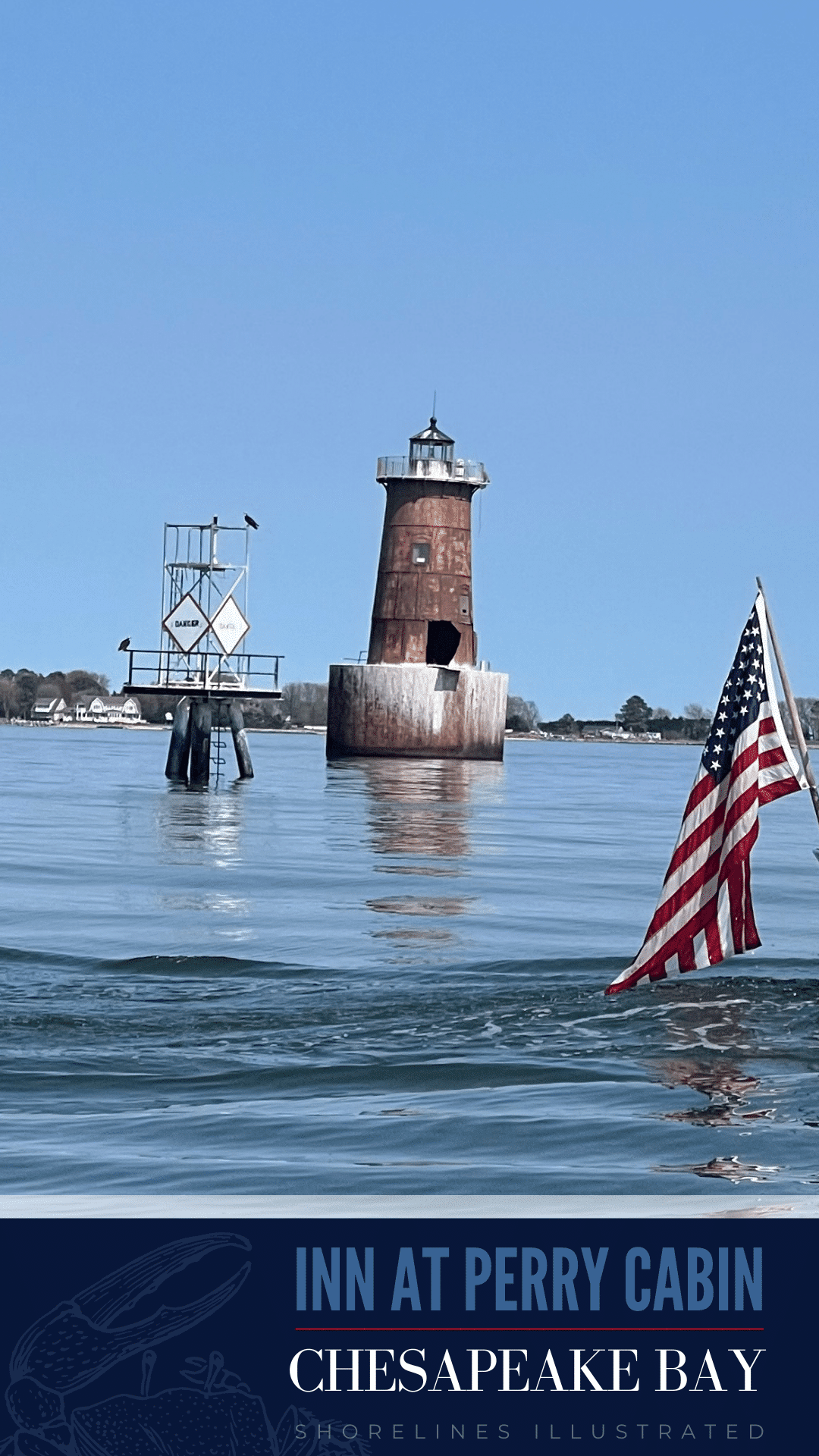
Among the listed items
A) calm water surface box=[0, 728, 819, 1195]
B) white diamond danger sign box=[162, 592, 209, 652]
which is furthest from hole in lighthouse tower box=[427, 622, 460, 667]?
calm water surface box=[0, 728, 819, 1195]

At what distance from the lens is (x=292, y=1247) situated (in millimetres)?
3588

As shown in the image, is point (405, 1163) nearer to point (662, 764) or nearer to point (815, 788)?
point (815, 788)

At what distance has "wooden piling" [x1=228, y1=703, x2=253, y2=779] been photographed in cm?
5819

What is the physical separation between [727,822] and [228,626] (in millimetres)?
43760

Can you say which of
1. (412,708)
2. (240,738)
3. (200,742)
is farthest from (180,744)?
(412,708)

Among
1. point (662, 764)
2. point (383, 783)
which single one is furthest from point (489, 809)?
point (662, 764)

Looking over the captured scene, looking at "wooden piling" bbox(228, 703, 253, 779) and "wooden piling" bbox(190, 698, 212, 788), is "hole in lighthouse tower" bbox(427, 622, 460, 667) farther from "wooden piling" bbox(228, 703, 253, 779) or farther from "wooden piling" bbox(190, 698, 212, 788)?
"wooden piling" bbox(190, 698, 212, 788)

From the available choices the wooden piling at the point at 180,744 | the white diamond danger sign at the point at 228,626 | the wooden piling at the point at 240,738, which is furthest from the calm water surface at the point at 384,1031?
the wooden piling at the point at 180,744

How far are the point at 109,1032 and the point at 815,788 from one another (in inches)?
202

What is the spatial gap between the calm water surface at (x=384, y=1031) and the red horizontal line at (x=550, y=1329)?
14.6ft

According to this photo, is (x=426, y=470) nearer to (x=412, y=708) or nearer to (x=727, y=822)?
(x=412, y=708)

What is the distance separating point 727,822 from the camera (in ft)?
39.2

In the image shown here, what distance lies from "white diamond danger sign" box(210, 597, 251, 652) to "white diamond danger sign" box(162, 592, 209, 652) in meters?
0.39

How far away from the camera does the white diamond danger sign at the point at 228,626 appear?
2141 inches
